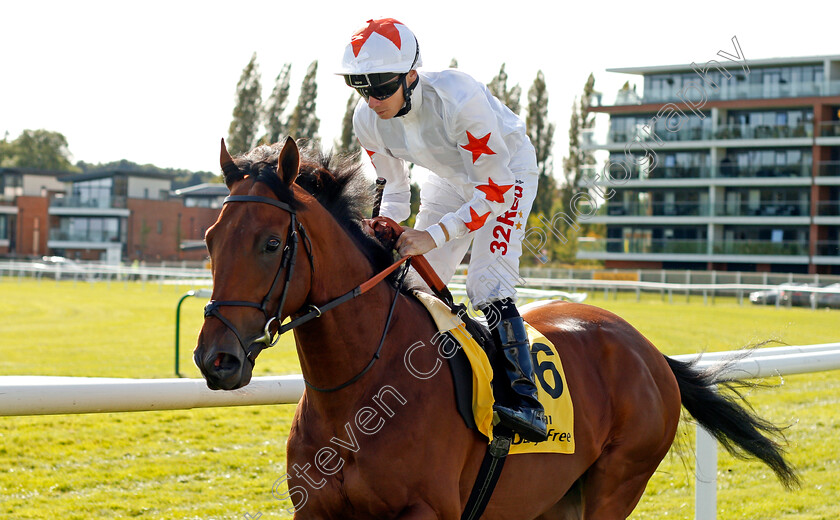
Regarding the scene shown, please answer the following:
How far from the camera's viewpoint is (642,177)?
117 ft

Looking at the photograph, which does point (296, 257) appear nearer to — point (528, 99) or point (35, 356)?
point (35, 356)

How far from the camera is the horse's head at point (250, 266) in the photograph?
6.90ft

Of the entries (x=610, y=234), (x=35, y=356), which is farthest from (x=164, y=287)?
(x=610, y=234)

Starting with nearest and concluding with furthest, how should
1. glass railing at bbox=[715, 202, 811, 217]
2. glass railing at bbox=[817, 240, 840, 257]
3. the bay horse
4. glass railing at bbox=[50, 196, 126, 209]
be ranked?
the bay horse → glass railing at bbox=[817, 240, 840, 257] → glass railing at bbox=[715, 202, 811, 217] → glass railing at bbox=[50, 196, 126, 209]

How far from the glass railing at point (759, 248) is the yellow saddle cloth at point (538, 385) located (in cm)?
3906

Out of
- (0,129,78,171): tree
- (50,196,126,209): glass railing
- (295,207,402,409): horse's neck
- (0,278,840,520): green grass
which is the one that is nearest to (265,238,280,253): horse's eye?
(295,207,402,409): horse's neck

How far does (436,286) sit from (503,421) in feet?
1.82

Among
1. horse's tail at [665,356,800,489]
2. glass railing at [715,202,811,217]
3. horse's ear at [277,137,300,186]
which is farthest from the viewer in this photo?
glass railing at [715,202,811,217]

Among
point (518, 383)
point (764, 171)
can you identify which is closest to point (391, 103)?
point (518, 383)

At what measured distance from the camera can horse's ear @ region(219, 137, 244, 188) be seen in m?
2.42

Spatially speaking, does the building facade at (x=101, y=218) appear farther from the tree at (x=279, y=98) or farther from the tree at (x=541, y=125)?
the tree at (x=541, y=125)

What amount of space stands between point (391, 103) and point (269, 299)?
94 centimetres

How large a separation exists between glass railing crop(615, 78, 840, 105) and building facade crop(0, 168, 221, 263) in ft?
104

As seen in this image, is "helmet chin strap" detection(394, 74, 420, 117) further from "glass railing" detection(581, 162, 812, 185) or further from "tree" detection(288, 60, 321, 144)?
"tree" detection(288, 60, 321, 144)
